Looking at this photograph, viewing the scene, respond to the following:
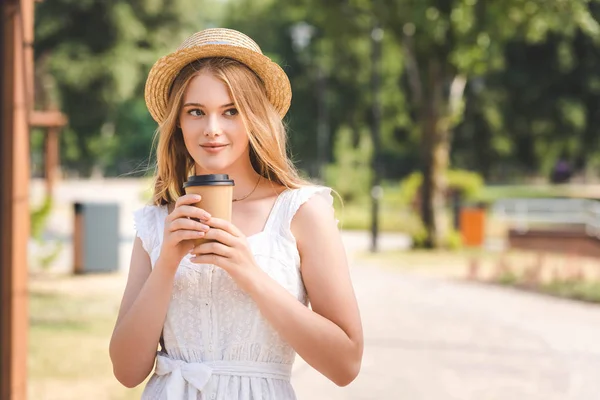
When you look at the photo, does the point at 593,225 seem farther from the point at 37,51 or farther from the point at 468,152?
the point at 468,152

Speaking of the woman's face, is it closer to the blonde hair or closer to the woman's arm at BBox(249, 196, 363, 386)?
the blonde hair

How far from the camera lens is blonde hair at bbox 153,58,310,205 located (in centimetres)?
213

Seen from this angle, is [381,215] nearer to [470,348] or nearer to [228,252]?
[470,348]

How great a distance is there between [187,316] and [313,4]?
20604 mm

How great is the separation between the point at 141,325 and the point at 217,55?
68 cm

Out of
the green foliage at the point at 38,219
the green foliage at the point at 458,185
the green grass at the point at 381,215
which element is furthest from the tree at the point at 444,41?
the green foliage at the point at 38,219

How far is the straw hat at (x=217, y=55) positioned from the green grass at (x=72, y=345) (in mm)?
4232

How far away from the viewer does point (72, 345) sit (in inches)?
311

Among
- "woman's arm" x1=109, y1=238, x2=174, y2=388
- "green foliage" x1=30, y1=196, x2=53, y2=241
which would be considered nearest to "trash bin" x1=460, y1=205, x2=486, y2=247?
"green foliage" x1=30, y1=196, x2=53, y2=241

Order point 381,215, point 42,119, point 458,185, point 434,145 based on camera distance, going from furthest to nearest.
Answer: point 381,215, point 458,185, point 434,145, point 42,119

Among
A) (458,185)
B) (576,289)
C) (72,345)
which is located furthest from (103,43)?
(72,345)

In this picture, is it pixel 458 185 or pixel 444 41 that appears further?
pixel 458 185

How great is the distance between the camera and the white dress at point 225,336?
2047 mm

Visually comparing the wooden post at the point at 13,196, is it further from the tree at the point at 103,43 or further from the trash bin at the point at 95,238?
the tree at the point at 103,43
